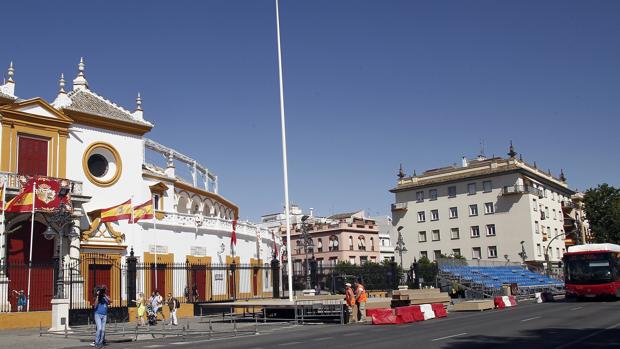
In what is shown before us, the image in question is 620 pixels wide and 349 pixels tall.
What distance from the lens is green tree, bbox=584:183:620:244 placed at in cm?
6881

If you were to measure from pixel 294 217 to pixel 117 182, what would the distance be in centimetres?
7658

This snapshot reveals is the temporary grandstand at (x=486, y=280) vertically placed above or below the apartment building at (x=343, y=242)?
below

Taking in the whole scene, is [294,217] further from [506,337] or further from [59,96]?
[506,337]

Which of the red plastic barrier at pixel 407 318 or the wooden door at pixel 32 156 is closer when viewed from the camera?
the red plastic barrier at pixel 407 318

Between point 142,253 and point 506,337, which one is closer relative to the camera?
point 506,337

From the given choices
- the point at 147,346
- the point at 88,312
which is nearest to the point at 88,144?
the point at 88,312

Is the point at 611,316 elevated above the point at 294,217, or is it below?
below

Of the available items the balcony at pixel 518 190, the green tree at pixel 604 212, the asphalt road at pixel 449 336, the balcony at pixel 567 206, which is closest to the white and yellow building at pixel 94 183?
the asphalt road at pixel 449 336

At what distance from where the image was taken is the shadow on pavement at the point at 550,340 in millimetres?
13344

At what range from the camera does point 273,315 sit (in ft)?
86.5

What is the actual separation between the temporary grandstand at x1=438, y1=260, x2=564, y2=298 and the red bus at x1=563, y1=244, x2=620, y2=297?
27.4 feet

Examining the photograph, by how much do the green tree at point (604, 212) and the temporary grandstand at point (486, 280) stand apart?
21.5 metres

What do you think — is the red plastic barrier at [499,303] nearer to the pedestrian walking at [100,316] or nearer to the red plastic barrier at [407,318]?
the red plastic barrier at [407,318]

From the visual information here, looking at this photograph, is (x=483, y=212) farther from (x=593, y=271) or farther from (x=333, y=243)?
(x=593, y=271)
